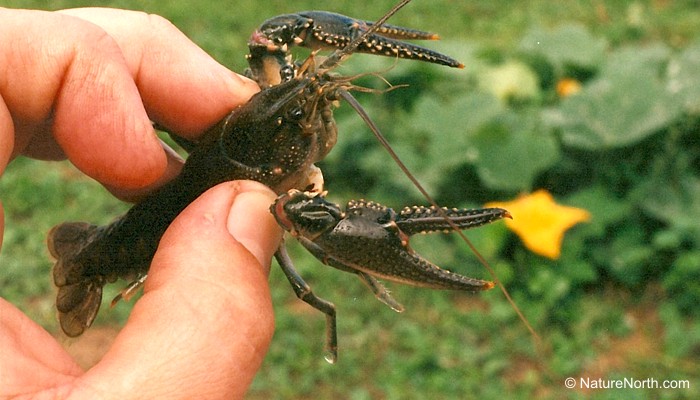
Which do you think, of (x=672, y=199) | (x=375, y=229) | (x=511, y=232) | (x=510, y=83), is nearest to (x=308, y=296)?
(x=375, y=229)

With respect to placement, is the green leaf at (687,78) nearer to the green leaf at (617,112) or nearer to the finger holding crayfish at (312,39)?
the green leaf at (617,112)

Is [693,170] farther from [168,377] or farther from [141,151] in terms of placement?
[168,377]

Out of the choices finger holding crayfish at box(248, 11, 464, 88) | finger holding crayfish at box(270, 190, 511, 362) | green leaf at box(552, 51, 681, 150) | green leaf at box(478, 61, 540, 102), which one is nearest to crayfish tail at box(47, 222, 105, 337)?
finger holding crayfish at box(248, 11, 464, 88)

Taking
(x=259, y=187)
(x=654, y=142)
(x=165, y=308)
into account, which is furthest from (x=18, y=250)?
(x=654, y=142)

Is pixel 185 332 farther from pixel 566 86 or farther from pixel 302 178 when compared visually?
pixel 566 86

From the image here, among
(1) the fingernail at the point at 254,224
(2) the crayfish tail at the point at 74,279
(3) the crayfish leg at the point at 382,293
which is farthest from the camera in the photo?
→ (2) the crayfish tail at the point at 74,279

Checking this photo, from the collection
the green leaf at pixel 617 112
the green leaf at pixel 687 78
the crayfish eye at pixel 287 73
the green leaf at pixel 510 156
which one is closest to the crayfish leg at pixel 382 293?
the crayfish eye at pixel 287 73

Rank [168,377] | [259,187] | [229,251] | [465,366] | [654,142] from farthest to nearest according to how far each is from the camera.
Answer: [654,142]
[465,366]
[259,187]
[229,251]
[168,377]
